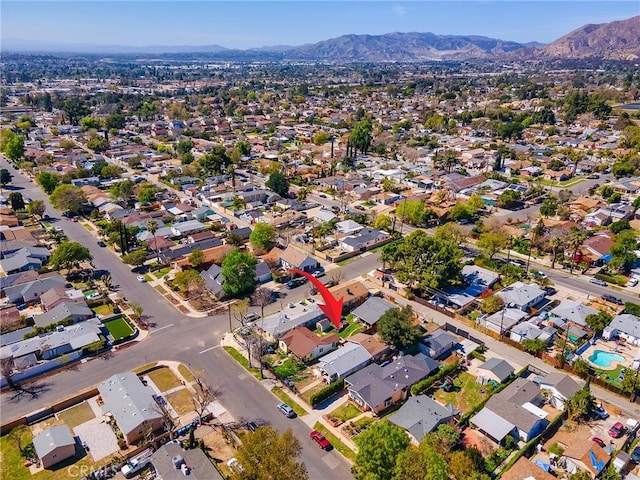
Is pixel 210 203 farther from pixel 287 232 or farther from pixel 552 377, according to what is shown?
pixel 552 377

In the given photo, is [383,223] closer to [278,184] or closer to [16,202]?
[278,184]

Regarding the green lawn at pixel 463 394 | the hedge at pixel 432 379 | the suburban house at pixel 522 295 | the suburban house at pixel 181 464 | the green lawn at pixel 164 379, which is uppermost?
the suburban house at pixel 522 295

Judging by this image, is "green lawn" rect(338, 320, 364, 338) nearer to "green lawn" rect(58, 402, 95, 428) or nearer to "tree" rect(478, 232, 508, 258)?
"tree" rect(478, 232, 508, 258)

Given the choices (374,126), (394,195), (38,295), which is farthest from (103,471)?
(374,126)

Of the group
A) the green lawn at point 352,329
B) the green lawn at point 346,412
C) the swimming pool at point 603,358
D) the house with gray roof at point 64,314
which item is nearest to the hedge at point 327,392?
the green lawn at point 346,412

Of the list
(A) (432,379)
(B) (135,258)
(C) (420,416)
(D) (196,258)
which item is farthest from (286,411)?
(B) (135,258)

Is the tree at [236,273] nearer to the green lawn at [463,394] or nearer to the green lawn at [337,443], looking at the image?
the green lawn at [337,443]

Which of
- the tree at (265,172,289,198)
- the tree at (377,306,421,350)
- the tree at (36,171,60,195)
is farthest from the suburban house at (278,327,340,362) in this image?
the tree at (36,171,60,195)

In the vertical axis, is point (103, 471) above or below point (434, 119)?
below
